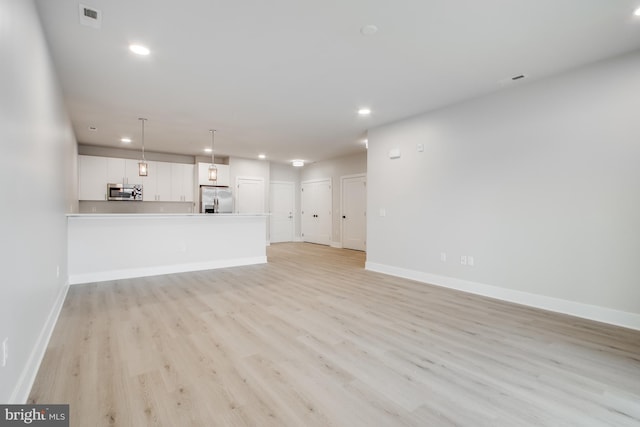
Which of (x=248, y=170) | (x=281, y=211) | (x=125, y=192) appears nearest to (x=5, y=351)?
(x=125, y=192)

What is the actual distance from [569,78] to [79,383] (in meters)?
5.23

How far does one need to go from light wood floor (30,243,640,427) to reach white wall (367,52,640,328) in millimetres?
444

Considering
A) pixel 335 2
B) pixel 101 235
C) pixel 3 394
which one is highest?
pixel 335 2

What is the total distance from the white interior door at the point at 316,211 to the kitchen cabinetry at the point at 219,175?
8.86 feet

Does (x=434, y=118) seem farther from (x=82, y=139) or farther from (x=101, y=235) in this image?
(x=82, y=139)

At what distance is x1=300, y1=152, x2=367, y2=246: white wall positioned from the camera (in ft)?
26.5

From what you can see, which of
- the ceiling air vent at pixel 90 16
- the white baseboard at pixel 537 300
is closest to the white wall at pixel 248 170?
the white baseboard at pixel 537 300

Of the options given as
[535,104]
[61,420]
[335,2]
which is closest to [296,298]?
[61,420]

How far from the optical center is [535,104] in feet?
11.6

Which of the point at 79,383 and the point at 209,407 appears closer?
the point at 209,407

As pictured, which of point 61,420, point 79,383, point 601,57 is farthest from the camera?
point 601,57

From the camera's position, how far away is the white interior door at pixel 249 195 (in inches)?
Result: 346

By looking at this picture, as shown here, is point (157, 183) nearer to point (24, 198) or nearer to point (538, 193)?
point (24, 198)

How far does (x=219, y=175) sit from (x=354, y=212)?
12.8 feet
